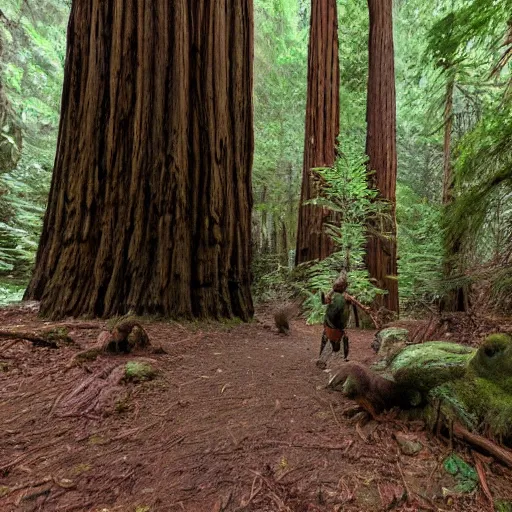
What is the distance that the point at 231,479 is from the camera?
1335 millimetres

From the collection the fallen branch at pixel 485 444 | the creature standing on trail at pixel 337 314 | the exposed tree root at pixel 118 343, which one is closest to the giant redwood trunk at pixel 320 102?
the creature standing on trail at pixel 337 314

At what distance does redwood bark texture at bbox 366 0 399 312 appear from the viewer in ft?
24.1

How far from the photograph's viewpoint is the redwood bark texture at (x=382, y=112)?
7.33 metres

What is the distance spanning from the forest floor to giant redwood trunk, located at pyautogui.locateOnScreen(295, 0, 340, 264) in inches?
223

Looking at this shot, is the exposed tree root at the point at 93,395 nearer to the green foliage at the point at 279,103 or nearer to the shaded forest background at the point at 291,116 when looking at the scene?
the shaded forest background at the point at 291,116

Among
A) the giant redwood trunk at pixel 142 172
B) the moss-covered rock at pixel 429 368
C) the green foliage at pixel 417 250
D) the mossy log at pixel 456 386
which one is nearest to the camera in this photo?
the mossy log at pixel 456 386

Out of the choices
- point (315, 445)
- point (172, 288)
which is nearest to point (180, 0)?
point (172, 288)

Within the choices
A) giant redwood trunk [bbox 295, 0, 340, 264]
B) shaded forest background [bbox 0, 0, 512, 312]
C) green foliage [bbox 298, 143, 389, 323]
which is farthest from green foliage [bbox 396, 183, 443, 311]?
giant redwood trunk [bbox 295, 0, 340, 264]

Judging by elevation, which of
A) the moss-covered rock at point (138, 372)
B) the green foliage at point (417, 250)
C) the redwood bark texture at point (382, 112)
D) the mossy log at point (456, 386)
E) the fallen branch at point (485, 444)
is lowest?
the fallen branch at point (485, 444)

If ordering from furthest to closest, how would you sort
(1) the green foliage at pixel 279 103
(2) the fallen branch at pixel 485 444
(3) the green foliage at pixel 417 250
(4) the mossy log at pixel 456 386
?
(1) the green foliage at pixel 279 103, (3) the green foliage at pixel 417 250, (4) the mossy log at pixel 456 386, (2) the fallen branch at pixel 485 444

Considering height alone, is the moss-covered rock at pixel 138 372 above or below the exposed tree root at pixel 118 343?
below

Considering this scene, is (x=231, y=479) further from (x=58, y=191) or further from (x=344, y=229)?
(x=344, y=229)

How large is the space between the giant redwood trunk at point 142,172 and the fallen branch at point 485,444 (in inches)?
114

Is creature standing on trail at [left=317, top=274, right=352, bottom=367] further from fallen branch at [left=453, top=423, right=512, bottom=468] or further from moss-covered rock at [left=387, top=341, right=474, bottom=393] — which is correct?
fallen branch at [left=453, top=423, right=512, bottom=468]
